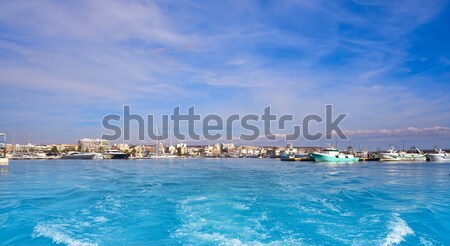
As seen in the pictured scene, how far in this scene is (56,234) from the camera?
1006 cm

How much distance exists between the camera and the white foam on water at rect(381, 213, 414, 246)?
9.47 meters

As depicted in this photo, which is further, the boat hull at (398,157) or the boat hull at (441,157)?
the boat hull at (398,157)

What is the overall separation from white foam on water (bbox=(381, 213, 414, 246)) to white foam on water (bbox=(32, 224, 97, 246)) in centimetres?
809

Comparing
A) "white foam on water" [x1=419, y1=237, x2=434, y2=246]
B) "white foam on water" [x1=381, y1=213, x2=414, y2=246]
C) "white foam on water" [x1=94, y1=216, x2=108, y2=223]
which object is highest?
"white foam on water" [x1=94, y1=216, x2=108, y2=223]

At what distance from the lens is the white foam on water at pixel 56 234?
9.27 meters

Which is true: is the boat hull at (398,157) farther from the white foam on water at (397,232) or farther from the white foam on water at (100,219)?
the white foam on water at (100,219)

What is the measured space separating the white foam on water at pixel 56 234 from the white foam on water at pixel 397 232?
8092 millimetres

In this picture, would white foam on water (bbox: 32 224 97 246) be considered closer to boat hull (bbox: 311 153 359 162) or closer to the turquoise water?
the turquoise water

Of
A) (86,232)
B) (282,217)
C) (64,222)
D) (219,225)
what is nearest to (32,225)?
(64,222)

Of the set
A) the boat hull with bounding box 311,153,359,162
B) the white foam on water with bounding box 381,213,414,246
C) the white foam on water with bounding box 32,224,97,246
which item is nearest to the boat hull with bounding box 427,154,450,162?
the boat hull with bounding box 311,153,359,162

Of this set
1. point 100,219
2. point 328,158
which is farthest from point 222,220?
point 328,158

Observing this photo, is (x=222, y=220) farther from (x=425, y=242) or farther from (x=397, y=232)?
(x=425, y=242)

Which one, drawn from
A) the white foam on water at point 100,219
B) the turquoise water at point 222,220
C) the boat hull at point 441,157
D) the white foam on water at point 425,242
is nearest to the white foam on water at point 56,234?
the turquoise water at point 222,220

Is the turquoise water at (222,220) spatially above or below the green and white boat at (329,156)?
above
